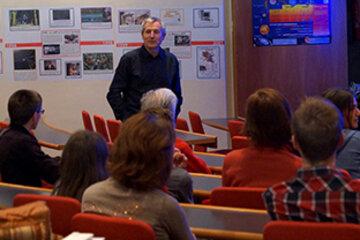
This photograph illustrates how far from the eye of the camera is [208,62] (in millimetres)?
8516

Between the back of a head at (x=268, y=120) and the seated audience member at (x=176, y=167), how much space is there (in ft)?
1.37

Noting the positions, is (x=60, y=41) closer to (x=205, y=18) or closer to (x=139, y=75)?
(x=205, y=18)

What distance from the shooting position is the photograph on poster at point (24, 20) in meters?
8.37

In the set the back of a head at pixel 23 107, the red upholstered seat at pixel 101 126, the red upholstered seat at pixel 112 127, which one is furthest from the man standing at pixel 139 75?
the back of a head at pixel 23 107

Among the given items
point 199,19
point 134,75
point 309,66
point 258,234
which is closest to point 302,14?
point 309,66

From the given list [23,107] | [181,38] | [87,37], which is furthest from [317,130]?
[87,37]

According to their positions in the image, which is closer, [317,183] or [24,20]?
[317,183]

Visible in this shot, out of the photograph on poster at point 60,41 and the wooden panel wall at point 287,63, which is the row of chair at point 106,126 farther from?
the wooden panel wall at point 287,63

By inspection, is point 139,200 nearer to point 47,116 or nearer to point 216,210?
point 216,210

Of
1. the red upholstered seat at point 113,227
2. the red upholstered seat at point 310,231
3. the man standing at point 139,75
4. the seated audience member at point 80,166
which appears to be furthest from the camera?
the man standing at point 139,75

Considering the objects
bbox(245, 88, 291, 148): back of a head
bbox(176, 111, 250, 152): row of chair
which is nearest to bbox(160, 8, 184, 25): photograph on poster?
bbox(176, 111, 250, 152): row of chair

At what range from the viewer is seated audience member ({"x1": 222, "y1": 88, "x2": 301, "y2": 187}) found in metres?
3.51

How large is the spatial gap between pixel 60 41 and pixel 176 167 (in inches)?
199

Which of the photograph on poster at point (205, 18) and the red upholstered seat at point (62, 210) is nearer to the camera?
the red upholstered seat at point (62, 210)
